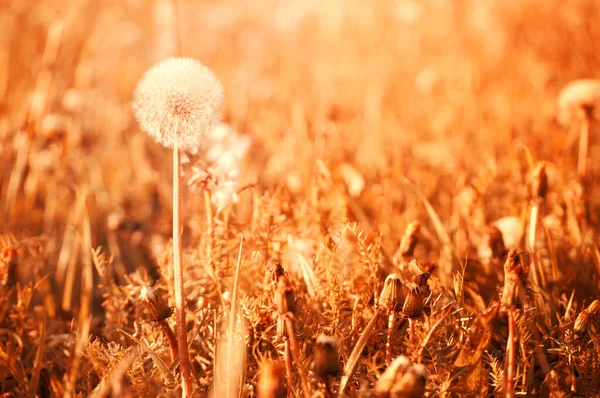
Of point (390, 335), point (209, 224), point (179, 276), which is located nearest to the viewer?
point (179, 276)

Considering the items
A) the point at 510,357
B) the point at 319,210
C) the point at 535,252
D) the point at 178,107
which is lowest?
the point at 510,357

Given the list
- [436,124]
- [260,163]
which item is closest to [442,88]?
[436,124]

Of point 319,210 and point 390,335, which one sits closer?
point 390,335

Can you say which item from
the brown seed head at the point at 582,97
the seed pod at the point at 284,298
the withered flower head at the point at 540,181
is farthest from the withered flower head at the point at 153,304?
the brown seed head at the point at 582,97

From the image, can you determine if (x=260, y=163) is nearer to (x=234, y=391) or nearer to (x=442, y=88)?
(x=442, y=88)

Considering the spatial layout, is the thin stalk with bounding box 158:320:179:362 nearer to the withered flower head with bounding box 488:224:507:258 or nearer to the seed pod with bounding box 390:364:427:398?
the seed pod with bounding box 390:364:427:398

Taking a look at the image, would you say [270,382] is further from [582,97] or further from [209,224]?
[582,97]

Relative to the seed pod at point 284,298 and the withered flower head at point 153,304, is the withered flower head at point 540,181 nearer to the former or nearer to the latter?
the seed pod at point 284,298

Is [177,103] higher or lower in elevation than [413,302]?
higher

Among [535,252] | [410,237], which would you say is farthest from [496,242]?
[410,237]
